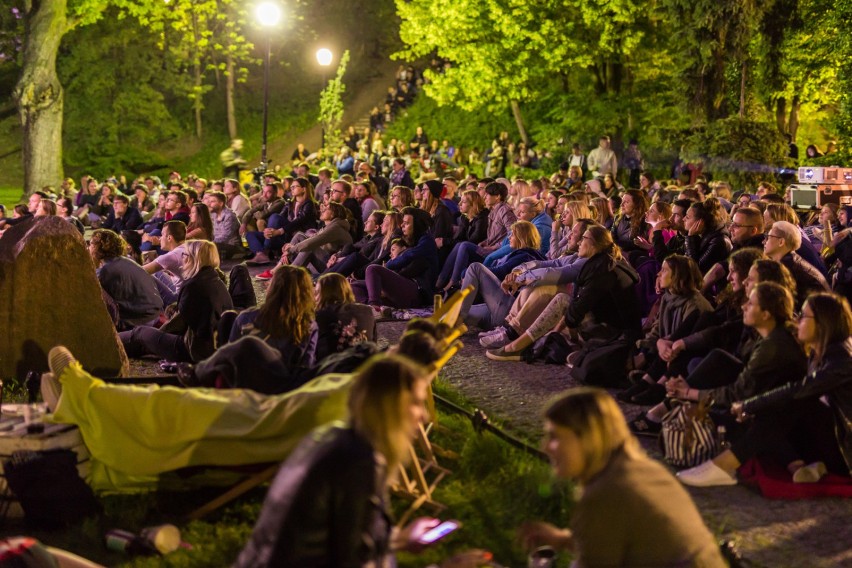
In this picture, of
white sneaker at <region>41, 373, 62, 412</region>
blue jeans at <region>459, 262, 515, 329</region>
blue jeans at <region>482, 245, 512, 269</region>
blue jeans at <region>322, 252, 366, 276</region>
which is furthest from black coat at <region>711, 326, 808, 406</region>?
blue jeans at <region>322, 252, 366, 276</region>

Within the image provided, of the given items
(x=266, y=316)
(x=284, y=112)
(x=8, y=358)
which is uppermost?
(x=284, y=112)

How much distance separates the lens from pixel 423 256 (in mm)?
14219

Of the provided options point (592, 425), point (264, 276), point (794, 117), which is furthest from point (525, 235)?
point (794, 117)

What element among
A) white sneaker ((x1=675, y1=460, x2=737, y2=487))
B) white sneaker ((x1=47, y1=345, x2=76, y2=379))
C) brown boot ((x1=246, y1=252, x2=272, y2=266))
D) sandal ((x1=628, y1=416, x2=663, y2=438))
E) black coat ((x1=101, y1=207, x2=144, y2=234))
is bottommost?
white sneaker ((x1=675, y1=460, x2=737, y2=487))

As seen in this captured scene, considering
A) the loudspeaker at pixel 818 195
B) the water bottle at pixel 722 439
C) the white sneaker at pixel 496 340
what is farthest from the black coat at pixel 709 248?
the loudspeaker at pixel 818 195

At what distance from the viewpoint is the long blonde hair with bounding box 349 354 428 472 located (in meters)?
3.84

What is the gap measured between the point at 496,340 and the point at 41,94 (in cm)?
2564

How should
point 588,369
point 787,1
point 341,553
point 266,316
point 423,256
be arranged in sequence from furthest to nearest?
point 787,1 < point 423,256 < point 588,369 < point 266,316 < point 341,553

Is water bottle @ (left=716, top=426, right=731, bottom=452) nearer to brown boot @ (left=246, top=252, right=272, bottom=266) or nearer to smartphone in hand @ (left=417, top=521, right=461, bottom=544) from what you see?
smartphone in hand @ (left=417, top=521, right=461, bottom=544)

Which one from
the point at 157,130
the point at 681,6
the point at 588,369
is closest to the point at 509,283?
the point at 588,369

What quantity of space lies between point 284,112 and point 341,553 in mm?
46300

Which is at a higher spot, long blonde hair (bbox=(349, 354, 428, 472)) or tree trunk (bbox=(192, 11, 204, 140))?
tree trunk (bbox=(192, 11, 204, 140))

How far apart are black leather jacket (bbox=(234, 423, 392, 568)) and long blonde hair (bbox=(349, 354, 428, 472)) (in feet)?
0.15

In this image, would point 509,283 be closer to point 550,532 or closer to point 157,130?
point 550,532
